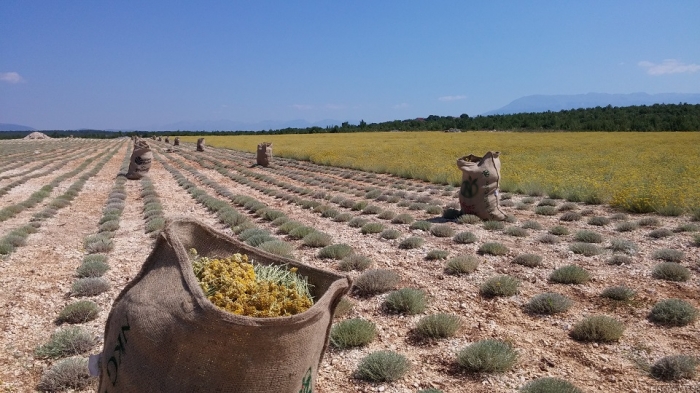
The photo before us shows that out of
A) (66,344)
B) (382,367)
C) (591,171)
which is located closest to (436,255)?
(382,367)

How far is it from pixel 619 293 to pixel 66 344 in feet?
20.7

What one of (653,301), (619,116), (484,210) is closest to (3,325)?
(653,301)

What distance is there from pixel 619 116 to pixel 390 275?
7890 centimetres

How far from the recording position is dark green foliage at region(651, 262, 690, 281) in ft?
22.4

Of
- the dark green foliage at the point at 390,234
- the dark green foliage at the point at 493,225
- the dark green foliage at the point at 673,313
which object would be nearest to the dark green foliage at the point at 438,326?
the dark green foliage at the point at 673,313

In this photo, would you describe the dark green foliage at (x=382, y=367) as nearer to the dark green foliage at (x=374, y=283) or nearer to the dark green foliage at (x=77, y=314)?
Answer: the dark green foliage at (x=374, y=283)

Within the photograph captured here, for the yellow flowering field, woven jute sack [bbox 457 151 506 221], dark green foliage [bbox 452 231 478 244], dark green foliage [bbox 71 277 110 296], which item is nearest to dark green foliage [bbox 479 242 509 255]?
dark green foliage [bbox 452 231 478 244]

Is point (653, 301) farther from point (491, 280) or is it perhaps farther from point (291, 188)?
point (291, 188)

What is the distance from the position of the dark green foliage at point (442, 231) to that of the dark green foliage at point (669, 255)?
3558 mm

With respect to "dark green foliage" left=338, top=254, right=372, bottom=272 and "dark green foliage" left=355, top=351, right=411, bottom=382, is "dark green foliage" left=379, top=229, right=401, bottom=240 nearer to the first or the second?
"dark green foliage" left=338, top=254, right=372, bottom=272

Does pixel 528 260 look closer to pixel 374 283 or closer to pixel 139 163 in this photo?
pixel 374 283

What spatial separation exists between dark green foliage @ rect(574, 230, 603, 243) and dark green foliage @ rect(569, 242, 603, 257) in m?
0.69

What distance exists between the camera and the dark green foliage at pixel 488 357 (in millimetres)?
4363

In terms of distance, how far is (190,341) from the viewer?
2250mm
